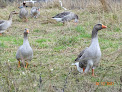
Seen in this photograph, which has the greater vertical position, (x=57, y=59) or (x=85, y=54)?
(x=85, y=54)

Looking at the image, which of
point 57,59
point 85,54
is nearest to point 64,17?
point 57,59

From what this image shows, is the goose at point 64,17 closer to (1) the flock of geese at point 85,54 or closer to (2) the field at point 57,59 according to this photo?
(2) the field at point 57,59

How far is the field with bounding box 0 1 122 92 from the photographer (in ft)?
14.5

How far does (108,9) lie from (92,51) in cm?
994

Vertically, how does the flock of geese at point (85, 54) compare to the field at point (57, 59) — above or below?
above

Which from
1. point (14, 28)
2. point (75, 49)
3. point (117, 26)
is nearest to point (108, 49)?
point (75, 49)

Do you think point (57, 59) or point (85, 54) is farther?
point (57, 59)

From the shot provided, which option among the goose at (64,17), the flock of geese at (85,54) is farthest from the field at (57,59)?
the goose at (64,17)

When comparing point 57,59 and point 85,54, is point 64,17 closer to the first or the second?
point 57,59

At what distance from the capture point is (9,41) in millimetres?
10086

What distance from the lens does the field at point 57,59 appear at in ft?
14.5

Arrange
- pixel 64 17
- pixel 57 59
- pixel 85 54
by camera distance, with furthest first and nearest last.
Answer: pixel 64 17, pixel 57 59, pixel 85 54

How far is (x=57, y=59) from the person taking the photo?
777 centimetres

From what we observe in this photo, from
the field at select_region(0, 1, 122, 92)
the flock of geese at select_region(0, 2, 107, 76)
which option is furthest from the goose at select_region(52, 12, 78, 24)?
the flock of geese at select_region(0, 2, 107, 76)
